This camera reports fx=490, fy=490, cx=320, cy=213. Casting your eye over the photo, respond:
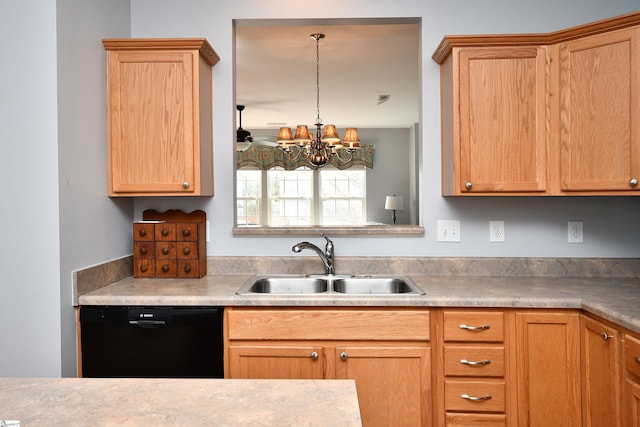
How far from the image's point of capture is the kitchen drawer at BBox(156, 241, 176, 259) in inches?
96.0

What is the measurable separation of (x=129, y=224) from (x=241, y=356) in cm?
105

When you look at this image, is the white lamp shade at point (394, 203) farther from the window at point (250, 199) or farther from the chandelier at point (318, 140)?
the chandelier at point (318, 140)

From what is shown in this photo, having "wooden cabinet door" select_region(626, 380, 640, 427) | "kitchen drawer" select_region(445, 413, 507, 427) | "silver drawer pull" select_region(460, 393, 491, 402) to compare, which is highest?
"wooden cabinet door" select_region(626, 380, 640, 427)

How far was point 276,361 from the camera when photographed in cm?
201

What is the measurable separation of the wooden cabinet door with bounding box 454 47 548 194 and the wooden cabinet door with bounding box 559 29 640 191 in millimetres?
99

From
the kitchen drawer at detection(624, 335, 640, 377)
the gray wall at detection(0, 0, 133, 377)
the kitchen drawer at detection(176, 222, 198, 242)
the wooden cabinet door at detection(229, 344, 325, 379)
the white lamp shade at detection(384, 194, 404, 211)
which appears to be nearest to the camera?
the kitchen drawer at detection(624, 335, 640, 377)

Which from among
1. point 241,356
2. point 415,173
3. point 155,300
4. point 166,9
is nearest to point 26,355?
point 155,300

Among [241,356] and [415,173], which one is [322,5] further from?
[415,173]

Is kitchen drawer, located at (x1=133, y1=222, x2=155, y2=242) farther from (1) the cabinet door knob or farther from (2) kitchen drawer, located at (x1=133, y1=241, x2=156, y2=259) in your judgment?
(1) the cabinet door knob

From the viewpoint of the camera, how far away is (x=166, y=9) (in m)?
2.62

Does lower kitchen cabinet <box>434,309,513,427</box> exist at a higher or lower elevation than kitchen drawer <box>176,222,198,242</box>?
lower

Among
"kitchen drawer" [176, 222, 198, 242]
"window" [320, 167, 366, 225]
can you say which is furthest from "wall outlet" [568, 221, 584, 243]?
"window" [320, 167, 366, 225]

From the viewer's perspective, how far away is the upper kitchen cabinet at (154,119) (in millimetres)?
2307

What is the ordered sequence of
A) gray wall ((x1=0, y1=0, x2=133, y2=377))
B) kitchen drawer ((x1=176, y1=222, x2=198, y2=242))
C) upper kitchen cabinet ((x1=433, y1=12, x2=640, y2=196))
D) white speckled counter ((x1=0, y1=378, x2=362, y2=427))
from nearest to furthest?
white speckled counter ((x1=0, y1=378, x2=362, y2=427))
gray wall ((x1=0, y1=0, x2=133, y2=377))
upper kitchen cabinet ((x1=433, y1=12, x2=640, y2=196))
kitchen drawer ((x1=176, y1=222, x2=198, y2=242))
